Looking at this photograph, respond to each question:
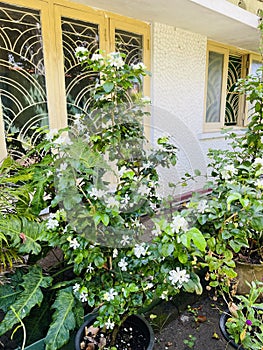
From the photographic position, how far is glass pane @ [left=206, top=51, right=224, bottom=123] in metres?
4.34

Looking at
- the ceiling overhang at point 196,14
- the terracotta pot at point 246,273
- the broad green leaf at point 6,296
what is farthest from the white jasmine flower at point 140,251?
the ceiling overhang at point 196,14

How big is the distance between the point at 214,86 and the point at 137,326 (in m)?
4.05

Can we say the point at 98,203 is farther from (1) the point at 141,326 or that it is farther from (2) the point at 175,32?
(2) the point at 175,32

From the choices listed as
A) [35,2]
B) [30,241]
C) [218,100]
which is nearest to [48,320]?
[30,241]

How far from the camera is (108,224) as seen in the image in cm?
127

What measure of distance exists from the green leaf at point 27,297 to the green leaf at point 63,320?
0.12 m

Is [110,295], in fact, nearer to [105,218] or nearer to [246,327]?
[105,218]

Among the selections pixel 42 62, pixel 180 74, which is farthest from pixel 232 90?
pixel 42 62

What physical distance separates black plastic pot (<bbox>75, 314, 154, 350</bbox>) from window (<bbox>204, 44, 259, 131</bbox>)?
141 inches

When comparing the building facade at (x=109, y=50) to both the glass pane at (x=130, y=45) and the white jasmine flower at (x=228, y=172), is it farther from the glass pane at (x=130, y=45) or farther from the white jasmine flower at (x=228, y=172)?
the white jasmine flower at (x=228, y=172)

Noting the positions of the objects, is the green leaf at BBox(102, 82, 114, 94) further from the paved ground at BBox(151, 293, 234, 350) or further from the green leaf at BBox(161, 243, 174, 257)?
the paved ground at BBox(151, 293, 234, 350)

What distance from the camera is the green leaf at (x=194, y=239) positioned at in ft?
3.41

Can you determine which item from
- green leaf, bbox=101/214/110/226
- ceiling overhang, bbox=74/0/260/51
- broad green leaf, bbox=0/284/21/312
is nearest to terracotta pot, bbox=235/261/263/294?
green leaf, bbox=101/214/110/226

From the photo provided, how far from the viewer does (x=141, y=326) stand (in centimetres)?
152
